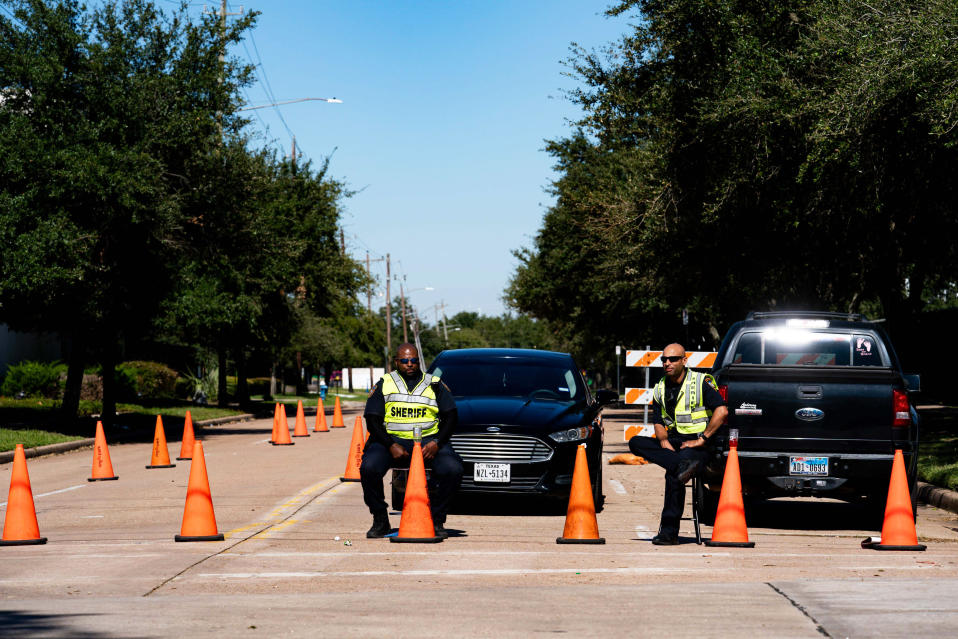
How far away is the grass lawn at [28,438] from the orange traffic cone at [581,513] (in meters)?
14.7

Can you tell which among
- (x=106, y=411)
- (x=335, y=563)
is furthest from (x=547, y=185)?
(x=335, y=563)

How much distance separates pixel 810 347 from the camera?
12.7 meters

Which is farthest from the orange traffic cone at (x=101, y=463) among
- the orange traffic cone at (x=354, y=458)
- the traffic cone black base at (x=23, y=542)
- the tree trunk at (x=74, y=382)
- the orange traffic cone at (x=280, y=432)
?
the tree trunk at (x=74, y=382)

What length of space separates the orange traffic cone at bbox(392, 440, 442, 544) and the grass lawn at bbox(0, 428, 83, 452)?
13.8m

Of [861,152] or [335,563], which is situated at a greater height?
[861,152]

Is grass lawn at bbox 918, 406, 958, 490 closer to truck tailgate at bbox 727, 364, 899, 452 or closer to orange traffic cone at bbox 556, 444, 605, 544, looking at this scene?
truck tailgate at bbox 727, 364, 899, 452

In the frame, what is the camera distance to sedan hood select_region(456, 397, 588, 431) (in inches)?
509

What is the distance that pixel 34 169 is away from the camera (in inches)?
990

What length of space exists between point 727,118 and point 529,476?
30.3 ft

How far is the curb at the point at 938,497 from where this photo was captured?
14.5 m

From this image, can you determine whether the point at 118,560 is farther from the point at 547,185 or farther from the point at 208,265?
the point at 547,185

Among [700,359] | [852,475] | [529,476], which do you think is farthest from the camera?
[700,359]

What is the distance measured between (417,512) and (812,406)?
3889 millimetres

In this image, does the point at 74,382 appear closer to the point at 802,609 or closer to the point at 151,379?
the point at 151,379
